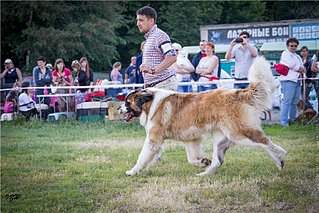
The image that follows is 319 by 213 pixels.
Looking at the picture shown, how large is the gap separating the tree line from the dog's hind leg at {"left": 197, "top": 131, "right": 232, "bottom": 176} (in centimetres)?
2083

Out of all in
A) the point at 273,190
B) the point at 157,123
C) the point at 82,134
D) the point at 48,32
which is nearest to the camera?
the point at 273,190

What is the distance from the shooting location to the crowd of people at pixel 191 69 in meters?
6.67

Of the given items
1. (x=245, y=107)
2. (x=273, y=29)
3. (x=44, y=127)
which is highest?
(x=273, y=29)

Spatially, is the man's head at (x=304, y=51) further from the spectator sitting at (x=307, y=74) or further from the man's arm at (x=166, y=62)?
the man's arm at (x=166, y=62)

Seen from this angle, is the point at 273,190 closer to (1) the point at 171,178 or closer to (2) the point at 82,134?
(1) the point at 171,178

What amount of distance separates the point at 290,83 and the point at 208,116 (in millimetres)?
4424

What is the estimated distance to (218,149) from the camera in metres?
6.23

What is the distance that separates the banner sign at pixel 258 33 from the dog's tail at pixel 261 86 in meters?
10.3

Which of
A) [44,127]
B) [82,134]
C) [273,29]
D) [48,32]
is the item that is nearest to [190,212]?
[82,134]

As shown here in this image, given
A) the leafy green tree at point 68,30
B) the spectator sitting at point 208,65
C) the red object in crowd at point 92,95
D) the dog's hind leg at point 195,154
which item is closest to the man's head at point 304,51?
the spectator sitting at point 208,65

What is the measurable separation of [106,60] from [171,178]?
84.3 ft

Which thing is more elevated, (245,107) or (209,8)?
(209,8)

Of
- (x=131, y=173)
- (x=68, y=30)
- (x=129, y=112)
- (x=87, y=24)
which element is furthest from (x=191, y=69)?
(x=68, y=30)

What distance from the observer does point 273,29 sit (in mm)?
16938
